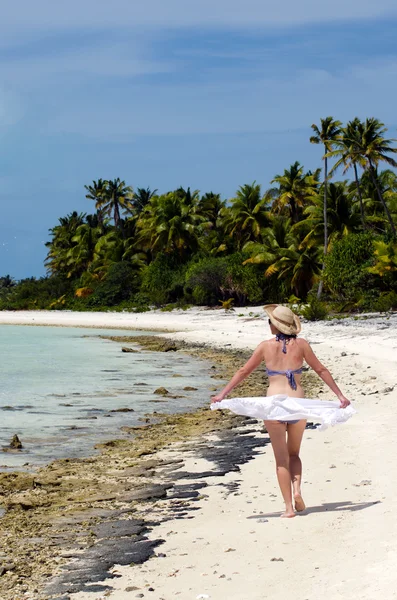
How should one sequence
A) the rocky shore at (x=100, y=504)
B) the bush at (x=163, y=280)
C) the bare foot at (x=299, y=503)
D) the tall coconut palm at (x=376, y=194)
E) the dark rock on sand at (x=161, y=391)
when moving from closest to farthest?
Answer: the rocky shore at (x=100, y=504)
the bare foot at (x=299, y=503)
the dark rock on sand at (x=161, y=391)
the tall coconut palm at (x=376, y=194)
the bush at (x=163, y=280)

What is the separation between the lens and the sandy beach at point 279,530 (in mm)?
4773

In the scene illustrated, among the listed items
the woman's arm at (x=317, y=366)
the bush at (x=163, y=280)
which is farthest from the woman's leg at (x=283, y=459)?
the bush at (x=163, y=280)

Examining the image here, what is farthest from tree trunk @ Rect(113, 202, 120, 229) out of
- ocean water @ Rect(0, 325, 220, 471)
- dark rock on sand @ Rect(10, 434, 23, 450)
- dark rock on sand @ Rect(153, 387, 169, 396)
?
dark rock on sand @ Rect(10, 434, 23, 450)

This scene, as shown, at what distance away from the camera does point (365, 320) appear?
31.2 m

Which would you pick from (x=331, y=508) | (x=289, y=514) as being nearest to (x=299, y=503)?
(x=289, y=514)

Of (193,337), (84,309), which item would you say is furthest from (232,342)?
(84,309)

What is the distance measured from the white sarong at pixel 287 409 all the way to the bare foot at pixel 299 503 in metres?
0.65

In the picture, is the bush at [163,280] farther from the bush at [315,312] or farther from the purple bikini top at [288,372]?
the purple bikini top at [288,372]

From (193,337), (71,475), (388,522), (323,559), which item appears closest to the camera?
(323,559)

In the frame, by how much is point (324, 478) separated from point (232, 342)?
22.7 m

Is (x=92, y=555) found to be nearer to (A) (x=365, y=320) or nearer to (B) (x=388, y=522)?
(B) (x=388, y=522)

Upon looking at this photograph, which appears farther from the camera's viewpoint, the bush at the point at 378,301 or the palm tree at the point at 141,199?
the palm tree at the point at 141,199

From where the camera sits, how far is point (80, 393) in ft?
60.2

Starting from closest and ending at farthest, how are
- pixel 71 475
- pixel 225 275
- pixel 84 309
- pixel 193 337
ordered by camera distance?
pixel 71 475, pixel 193 337, pixel 225 275, pixel 84 309
